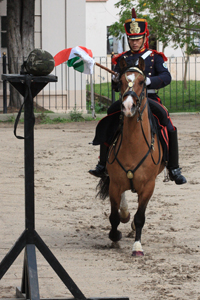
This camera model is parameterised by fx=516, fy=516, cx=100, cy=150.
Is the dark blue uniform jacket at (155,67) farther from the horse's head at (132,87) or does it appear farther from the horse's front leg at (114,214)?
the horse's front leg at (114,214)

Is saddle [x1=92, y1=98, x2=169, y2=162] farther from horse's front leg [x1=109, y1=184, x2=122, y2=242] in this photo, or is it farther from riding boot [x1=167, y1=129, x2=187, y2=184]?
horse's front leg [x1=109, y1=184, x2=122, y2=242]

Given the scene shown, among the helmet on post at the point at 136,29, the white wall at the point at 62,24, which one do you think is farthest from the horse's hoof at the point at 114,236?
the white wall at the point at 62,24

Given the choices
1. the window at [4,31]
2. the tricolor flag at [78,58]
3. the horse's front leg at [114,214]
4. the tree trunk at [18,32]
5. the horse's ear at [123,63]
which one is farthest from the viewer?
the window at [4,31]

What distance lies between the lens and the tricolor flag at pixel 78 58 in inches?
211

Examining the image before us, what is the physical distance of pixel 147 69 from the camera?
18.9ft

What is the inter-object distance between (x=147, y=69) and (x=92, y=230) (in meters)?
2.03

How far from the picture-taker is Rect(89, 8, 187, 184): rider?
5.62m

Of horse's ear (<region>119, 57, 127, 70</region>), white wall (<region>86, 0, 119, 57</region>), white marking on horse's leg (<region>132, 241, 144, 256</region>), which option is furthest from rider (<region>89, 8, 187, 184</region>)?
white wall (<region>86, 0, 119, 57</region>)

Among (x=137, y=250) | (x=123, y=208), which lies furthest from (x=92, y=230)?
(x=137, y=250)

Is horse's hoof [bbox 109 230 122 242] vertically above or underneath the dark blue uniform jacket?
underneath

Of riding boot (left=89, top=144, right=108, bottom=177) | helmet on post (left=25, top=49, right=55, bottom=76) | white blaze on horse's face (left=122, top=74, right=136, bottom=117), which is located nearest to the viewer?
helmet on post (left=25, top=49, right=55, bottom=76)

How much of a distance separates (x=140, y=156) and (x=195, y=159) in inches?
206

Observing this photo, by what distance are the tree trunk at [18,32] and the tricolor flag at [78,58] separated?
31.4 feet

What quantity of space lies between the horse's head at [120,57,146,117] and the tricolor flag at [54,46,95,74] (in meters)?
0.47
